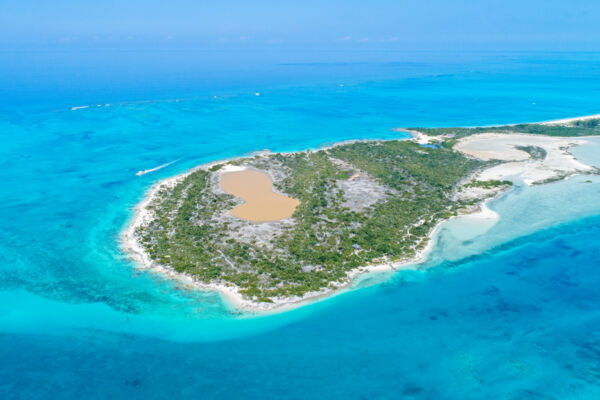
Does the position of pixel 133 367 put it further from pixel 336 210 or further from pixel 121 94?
pixel 121 94

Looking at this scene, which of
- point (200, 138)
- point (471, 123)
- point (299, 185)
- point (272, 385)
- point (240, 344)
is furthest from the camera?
point (471, 123)

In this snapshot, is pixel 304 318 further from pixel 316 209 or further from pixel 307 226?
pixel 316 209

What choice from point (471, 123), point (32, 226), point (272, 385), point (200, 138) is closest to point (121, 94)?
point (200, 138)

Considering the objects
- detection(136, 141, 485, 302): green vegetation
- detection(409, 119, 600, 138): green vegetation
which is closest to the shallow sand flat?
detection(136, 141, 485, 302): green vegetation

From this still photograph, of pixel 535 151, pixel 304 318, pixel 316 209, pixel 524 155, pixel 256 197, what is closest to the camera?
pixel 304 318

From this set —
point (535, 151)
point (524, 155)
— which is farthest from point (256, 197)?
point (535, 151)

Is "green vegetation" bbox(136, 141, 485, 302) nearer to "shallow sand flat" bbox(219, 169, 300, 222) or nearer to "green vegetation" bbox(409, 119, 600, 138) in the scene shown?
"shallow sand flat" bbox(219, 169, 300, 222)

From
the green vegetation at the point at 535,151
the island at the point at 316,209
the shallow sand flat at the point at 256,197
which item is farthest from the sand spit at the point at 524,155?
the shallow sand flat at the point at 256,197

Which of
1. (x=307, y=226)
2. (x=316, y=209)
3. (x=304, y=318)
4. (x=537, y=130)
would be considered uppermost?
(x=537, y=130)
